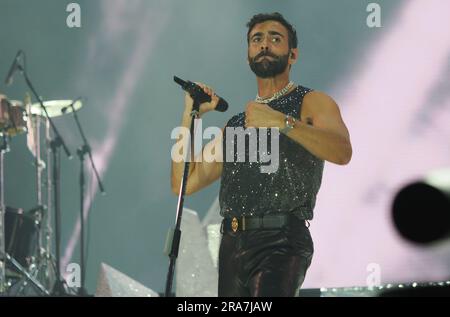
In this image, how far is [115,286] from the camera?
201 inches

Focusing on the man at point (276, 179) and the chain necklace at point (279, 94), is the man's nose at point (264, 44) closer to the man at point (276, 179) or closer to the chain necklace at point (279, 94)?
the man at point (276, 179)

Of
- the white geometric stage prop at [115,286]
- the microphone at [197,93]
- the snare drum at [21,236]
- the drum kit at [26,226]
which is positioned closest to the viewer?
the microphone at [197,93]

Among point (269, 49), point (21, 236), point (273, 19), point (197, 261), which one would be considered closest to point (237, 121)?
point (269, 49)

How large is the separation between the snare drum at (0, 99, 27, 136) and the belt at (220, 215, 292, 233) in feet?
13.0

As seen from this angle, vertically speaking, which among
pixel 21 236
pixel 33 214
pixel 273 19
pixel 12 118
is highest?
pixel 273 19

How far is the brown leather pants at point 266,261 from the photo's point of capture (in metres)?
2.61

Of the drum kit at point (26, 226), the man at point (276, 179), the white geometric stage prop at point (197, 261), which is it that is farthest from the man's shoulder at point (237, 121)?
the drum kit at point (26, 226)

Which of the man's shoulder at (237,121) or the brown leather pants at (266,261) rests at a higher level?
the man's shoulder at (237,121)

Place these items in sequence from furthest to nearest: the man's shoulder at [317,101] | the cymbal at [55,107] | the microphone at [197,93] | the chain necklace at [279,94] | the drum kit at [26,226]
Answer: the cymbal at [55,107]
the drum kit at [26,226]
the chain necklace at [279,94]
the man's shoulder at [317,101]
the microphone at [197,93]

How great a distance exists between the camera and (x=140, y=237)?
6789 millimetres

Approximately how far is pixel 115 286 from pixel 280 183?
265 cm

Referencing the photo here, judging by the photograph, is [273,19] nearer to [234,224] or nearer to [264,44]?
[264,44]

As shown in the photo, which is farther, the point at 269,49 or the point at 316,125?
the point at 269,49

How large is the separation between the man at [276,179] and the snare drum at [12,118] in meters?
3.66
